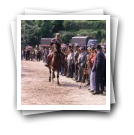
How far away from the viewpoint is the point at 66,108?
2723 centimetres

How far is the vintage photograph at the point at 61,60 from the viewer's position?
27.2 metres

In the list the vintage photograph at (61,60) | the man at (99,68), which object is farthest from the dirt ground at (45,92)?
the man at (99,68)

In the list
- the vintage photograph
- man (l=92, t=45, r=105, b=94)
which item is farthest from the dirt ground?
man (l=92, t=45, r=105, b=94)

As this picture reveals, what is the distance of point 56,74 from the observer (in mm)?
27266

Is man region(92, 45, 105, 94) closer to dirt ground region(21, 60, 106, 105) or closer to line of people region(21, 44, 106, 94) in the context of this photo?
line of people region(21, 44, 106, 94)

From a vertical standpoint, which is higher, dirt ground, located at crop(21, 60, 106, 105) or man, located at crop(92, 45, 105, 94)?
man, located at crop(92, 45, 105, 94)

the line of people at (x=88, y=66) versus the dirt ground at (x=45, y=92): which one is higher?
the line of people at (x=88, y=66)

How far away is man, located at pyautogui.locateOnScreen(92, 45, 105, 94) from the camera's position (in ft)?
89.3

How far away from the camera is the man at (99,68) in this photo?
27.2 meters

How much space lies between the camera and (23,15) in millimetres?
27156

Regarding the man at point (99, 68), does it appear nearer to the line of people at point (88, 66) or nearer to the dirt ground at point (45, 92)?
the line of people at point (88, 66)

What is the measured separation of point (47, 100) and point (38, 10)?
38.8 inches

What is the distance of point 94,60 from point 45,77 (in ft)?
1.85

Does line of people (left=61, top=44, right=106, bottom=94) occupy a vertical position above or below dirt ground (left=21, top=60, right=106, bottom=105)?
above
